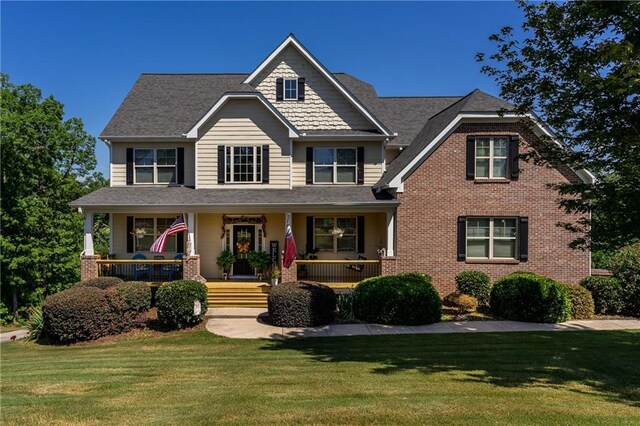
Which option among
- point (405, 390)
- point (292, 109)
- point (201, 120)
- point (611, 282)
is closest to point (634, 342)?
point (611, 282)

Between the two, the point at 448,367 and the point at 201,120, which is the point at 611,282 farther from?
the point at 201,120

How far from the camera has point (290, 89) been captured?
58.5 feet

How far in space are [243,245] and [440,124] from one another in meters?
10.1

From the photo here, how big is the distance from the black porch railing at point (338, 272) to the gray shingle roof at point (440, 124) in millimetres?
3578

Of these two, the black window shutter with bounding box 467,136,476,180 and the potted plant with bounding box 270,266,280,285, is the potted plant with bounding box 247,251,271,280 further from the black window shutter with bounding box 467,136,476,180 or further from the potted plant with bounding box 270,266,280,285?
the black window shutter with bounding box 467,136,476,180

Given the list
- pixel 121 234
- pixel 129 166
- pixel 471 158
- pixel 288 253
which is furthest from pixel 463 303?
pixel 129 166

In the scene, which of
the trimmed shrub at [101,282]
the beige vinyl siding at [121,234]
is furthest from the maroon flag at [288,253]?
the trimmed shrub at [101,282]

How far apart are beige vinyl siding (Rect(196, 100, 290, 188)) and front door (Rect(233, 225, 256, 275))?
1999 millimetres

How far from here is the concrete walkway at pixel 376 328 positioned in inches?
444

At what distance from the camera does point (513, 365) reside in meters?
8.12

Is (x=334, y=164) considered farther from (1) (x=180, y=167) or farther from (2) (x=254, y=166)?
(1) (x=180, y=167)

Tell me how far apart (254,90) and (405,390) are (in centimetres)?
1485

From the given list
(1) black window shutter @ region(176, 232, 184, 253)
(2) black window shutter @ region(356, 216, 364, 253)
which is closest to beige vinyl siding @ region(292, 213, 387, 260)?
(2) black window shutter @ region(356, 216, 364, 253)

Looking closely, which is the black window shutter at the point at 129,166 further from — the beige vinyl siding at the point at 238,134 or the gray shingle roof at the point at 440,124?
the gray shingle roof at the point at 440,124
